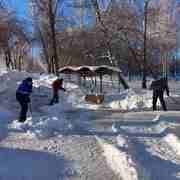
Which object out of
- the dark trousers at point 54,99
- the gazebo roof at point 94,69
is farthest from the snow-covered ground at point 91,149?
the gazebo roof at point 94,69

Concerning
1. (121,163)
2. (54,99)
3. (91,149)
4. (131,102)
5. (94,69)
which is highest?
(94,69)

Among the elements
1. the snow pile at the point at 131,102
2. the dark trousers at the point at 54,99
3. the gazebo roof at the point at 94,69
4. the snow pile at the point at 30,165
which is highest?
the gazebo roof at the point at 94,69

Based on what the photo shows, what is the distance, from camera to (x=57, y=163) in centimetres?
541

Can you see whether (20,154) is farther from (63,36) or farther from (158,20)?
(158,20)

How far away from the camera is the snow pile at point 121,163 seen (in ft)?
15.2

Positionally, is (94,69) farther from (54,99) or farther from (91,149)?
(91,149)

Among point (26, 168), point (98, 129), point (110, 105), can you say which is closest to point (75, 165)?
point (26, 168)

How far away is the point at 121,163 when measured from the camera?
5.12 meters

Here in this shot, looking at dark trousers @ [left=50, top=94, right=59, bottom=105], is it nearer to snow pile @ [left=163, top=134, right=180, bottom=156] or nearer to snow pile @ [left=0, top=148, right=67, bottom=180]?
snow pile @ [left=163, top=134, right=180, bottom=156]

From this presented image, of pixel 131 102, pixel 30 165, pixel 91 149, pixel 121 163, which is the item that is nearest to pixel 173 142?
pixel 91 149

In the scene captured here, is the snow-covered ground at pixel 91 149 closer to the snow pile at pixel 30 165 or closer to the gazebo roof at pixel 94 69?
the snow pile at pixel 30 165

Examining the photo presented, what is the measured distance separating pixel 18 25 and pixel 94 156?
28.9 metres

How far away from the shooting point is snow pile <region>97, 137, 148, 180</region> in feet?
15.2

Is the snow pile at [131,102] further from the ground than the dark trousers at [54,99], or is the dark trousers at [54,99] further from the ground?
the dark trousers at [54,99]
